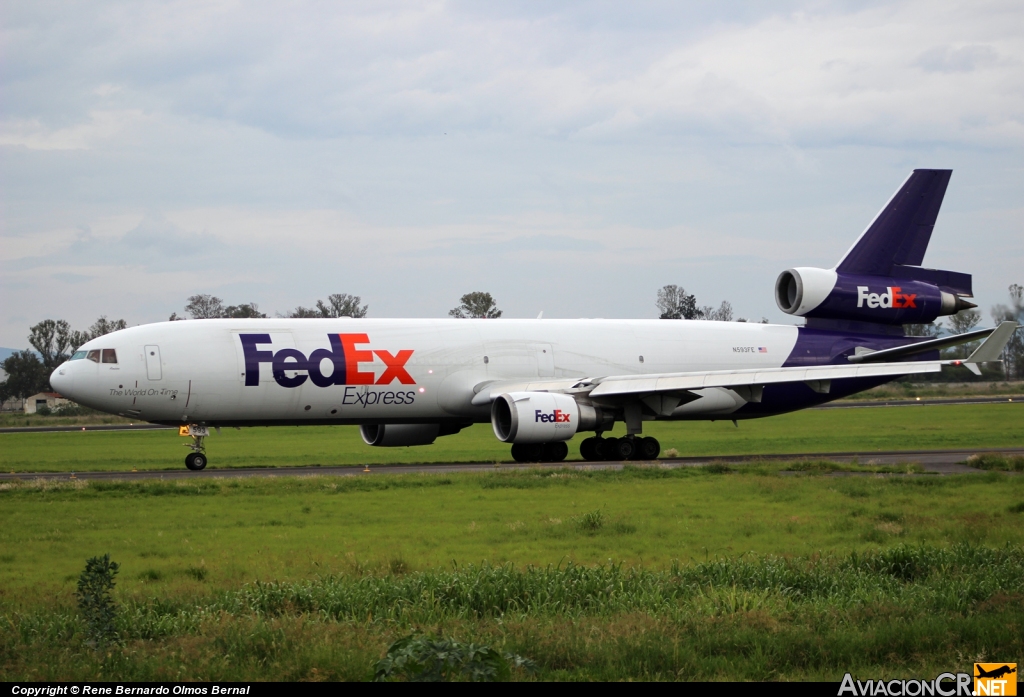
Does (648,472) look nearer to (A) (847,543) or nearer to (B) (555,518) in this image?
(B) (555,518)

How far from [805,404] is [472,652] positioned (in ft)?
89.5

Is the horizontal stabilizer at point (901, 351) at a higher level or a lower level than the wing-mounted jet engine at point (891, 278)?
lower

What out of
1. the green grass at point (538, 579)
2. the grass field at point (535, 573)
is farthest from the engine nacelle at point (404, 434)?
the green grass at point (538, 579)

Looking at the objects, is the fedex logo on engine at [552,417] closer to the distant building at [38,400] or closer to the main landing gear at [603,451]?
the main landing gear at [603,451]

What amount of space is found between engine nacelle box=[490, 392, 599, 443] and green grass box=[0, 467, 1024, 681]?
7.95 meters

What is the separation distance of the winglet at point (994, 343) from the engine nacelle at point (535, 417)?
1037cm

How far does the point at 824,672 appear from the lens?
24.6ft

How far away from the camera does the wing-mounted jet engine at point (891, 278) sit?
3309cm

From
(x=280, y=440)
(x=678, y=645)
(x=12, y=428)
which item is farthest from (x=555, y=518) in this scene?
(x=12, y=428)

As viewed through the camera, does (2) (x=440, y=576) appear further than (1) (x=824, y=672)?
Yes

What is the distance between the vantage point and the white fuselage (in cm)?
2577

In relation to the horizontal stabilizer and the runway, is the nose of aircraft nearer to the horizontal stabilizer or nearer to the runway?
the runway

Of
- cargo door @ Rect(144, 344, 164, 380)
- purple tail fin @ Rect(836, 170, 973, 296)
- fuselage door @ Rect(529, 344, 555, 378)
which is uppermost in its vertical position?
purple tail fin @ Rect(836, 170, 973, 296)

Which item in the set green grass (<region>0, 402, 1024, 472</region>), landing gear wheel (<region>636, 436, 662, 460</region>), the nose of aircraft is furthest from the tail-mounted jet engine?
the nose of aircraft
